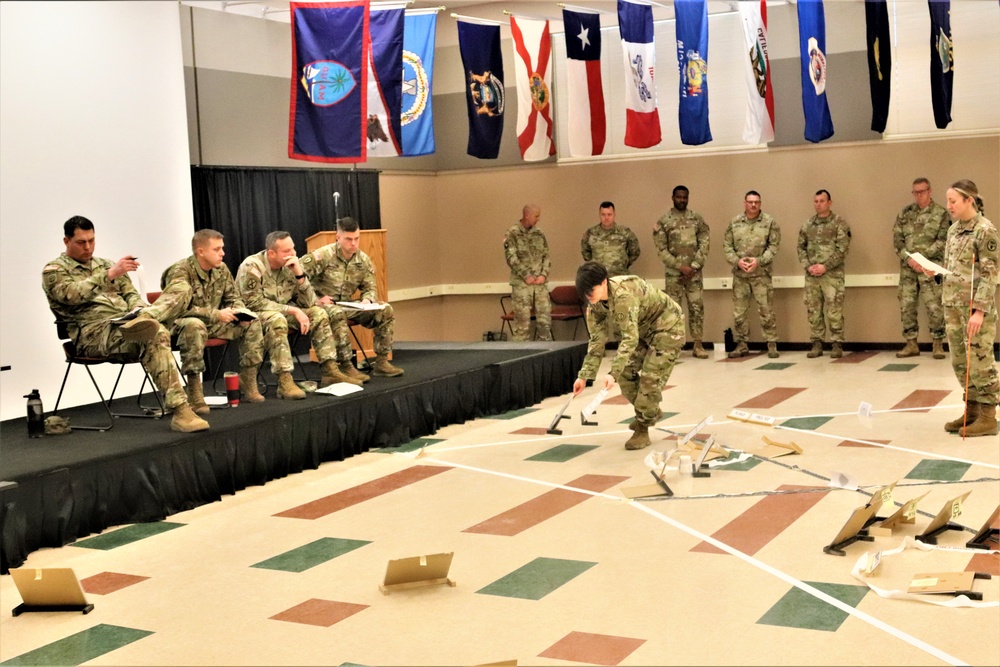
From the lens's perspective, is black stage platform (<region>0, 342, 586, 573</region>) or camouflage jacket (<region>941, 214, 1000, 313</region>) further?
camouflage jacket (<region>941, 214, 1000, 313</region>)

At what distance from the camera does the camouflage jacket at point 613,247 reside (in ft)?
40.4

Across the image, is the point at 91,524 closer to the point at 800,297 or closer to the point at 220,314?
the point at 220,314

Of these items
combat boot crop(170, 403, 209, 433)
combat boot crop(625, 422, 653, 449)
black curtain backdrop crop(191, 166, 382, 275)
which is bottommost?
combat boot crop(625, 422, 653, 449)

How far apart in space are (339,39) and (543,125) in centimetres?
336

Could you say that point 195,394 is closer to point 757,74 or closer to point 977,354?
point 977,354

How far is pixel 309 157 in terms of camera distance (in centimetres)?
842

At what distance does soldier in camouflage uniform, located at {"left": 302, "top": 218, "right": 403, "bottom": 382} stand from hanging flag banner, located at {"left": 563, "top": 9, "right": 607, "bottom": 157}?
2893 millimetres

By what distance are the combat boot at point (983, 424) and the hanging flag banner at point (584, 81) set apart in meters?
4.98

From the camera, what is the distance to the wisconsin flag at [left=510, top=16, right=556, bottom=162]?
432 inches

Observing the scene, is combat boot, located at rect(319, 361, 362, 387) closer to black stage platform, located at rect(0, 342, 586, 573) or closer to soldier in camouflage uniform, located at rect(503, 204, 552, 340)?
black stage platform, located at rect(0, 342, 586, 573)

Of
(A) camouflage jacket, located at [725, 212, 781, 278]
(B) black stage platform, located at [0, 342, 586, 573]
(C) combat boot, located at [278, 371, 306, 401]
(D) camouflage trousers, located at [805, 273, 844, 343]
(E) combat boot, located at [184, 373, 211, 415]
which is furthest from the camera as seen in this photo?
(A) camouflage jacket, located at [725, 212, 781, 278]

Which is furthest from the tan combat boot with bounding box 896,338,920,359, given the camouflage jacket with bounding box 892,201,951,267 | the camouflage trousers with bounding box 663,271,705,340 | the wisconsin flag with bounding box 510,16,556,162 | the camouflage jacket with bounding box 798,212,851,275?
the wisconsin flag with bounding box 510,16,556,162

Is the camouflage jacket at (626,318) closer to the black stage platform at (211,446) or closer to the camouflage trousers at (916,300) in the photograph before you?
the black stage platform at (211,446)

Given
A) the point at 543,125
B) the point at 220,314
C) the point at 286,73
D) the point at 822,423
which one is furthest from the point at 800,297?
the point at 220,314
